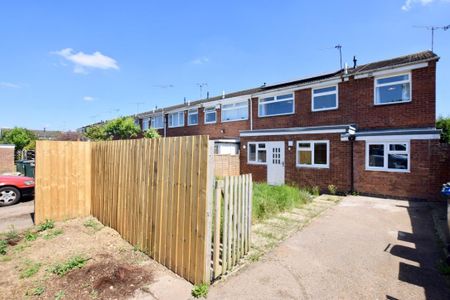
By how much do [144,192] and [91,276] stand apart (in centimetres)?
152

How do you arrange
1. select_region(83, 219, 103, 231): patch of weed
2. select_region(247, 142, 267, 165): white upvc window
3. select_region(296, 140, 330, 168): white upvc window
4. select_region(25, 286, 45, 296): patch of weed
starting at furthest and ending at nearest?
select_region(247, 142, 267, 165): white upvc window
select_region(296, 140, 330, 168): white upvc window
select_region(83, 219, 103, 231): patch of weed
select_region(25, 286, 45, 296): patch of weed

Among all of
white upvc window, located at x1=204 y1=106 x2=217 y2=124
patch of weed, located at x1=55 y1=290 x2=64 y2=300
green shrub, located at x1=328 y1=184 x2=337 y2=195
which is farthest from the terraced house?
patch of weed, located at x1=55 y1=290 x2=64 y2=300

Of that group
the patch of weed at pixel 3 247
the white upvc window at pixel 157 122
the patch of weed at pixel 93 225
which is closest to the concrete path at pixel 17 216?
the patch of weed at pixel 3 247

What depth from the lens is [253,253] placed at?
462 cm

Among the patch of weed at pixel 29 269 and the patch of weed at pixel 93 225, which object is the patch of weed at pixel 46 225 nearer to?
the patch of weed at pixel 93 225

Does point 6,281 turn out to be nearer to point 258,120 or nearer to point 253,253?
point 253,253

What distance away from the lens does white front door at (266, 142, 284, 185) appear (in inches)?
532

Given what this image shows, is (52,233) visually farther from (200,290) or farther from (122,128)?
(122,128)

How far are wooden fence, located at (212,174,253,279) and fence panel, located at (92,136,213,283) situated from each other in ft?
0.77

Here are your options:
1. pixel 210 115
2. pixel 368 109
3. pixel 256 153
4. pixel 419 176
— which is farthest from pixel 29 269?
pixel 210 115

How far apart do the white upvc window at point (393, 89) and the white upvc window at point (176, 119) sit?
15.6m

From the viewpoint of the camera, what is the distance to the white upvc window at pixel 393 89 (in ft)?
34.6

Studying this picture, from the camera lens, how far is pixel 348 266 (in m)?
4.18

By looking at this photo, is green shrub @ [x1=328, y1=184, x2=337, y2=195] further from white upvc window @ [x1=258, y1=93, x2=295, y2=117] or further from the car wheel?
the car wheel
